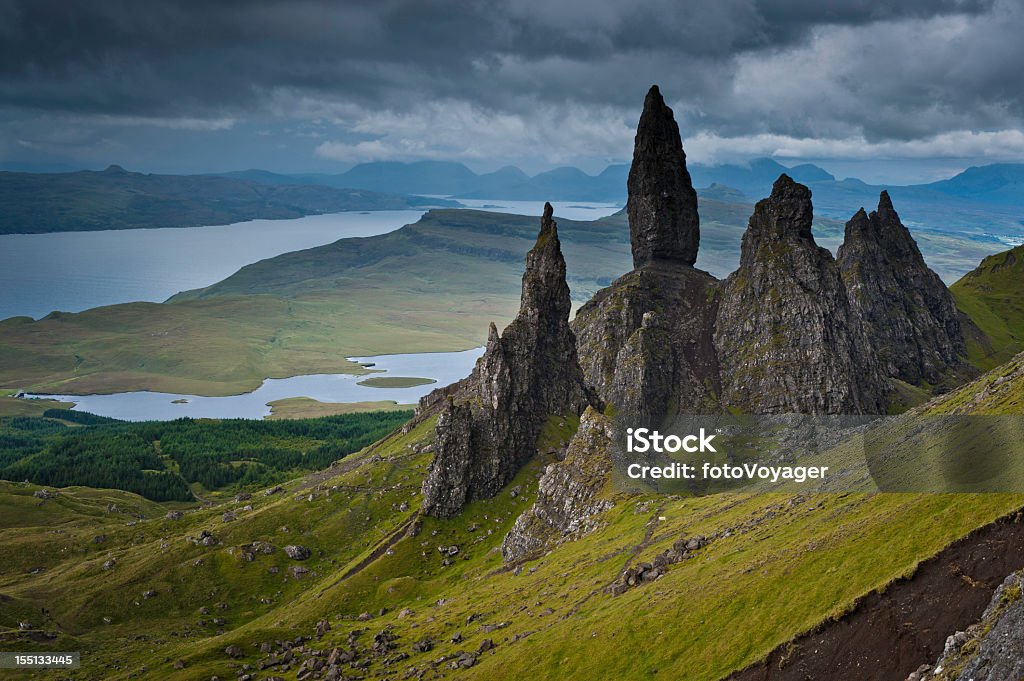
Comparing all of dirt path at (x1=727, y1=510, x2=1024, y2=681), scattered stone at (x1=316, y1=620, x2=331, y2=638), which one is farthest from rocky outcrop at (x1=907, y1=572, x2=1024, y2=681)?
scattered stone at (x1=316, y1=620, x2=331, y2=638)

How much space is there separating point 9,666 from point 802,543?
130 meters

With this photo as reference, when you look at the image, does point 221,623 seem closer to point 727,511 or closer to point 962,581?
point 727,511

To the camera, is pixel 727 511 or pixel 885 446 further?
pixel 727 511

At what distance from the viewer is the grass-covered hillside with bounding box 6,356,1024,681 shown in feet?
233

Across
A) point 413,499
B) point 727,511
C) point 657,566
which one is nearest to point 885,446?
point 727,511

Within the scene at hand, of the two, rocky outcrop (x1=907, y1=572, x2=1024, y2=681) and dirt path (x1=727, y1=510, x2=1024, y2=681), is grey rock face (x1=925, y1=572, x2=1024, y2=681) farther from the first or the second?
dirt path (x1=727, y1=510, x2=1024, y2=681)

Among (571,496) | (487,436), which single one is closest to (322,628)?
(571,496)

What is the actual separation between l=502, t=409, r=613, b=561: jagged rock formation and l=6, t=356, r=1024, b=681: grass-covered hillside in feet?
19.1

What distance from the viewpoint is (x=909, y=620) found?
57688mm

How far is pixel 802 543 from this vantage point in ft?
258

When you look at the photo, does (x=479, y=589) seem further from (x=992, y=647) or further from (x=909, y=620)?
(x=992, y=647)

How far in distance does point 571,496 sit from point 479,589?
25685 millimetres

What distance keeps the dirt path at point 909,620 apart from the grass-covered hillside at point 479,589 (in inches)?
61.5

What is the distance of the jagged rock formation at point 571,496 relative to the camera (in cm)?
14200
